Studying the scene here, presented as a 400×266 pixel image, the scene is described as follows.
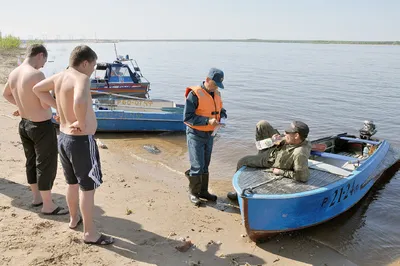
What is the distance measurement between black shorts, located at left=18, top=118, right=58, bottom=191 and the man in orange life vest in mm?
1860

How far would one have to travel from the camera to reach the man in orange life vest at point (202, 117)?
16.6 ft

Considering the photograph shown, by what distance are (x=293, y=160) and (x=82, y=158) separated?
9.09 ft

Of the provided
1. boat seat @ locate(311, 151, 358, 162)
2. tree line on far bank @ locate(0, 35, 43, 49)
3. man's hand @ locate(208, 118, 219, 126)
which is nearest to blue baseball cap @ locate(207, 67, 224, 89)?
man's hand @ locate(208, 118, 219, 126)

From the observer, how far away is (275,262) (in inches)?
163

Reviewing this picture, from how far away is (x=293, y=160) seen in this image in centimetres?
480

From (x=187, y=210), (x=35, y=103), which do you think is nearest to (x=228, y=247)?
(x=187, y=210)

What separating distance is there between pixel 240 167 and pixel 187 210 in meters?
1.03

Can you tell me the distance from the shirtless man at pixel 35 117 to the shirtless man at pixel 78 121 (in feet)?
1.09

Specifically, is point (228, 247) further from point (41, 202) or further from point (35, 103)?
point (35, 103)

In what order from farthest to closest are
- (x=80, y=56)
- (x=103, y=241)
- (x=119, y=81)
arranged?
1. (x=119, y=81)
2. (x=103, y=241)
3. (x=80, y=56)

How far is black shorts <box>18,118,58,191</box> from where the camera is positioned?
398 centimetres

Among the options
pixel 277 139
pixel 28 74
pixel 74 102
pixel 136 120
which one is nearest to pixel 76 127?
pixel 74 102

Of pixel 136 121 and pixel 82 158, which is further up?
pixel 82 158

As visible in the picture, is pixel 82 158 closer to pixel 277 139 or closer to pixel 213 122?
pixel 213 122
